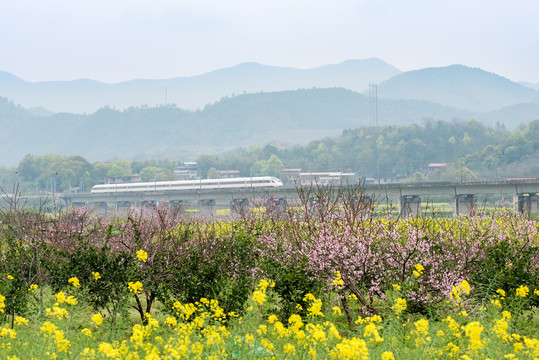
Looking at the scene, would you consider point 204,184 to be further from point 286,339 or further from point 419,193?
point 286,339

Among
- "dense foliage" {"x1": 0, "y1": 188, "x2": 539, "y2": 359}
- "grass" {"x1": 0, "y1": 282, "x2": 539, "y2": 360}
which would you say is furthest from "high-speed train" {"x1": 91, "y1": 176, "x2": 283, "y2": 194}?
"grass" {"x1": 0, "y1": 282, "x2": 539, "y2": 360}

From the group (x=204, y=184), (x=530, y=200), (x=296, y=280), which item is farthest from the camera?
(x=204, y=184)

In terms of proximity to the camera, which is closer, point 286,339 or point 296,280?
point 286,339

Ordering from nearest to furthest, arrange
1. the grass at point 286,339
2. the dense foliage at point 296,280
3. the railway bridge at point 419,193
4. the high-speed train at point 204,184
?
the grass at point 286,339
the dense foliage at point 296,280
the railway bridge at point 419,193
the high-speed train at point 204,184

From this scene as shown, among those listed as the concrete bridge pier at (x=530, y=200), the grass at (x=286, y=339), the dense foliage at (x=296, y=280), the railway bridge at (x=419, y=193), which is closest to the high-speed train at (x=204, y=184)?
the railway bridge at (x=419, y=193)

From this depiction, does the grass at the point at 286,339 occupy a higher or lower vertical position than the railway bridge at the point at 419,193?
higher

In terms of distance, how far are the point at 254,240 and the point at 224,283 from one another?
2773 millimetres

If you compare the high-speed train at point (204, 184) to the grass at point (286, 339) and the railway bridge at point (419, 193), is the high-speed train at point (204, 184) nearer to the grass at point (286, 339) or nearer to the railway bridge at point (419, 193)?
the railway bridge at point (419, 193)

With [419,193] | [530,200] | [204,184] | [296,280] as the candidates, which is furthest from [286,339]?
[204,184]

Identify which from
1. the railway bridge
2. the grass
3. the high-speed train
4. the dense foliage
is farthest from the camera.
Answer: the high-speed train

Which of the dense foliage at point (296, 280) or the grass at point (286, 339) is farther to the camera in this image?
the dense foliage at point (296, 280)

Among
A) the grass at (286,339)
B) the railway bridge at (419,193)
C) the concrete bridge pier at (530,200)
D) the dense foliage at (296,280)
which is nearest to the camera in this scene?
the grass at (286,339)

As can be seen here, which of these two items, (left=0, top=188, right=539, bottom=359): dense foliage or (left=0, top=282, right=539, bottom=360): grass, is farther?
(left=0, top=188, right=539, bottom=359): dense foliage

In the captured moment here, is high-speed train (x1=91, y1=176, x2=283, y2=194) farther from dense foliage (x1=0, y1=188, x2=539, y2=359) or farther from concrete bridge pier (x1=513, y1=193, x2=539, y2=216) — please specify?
dense foliage (x1=0, y1=188, x2=539, y2=359)
